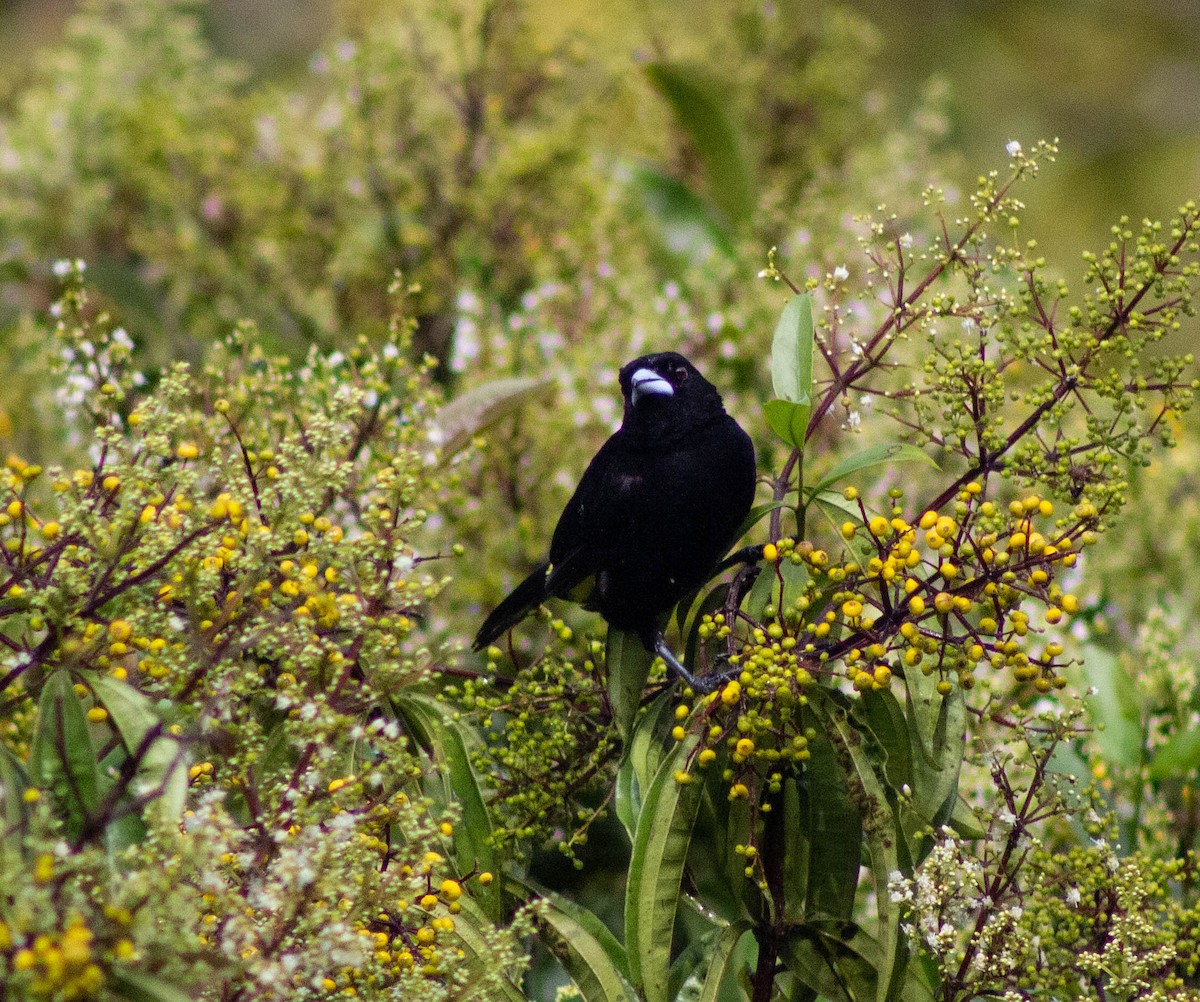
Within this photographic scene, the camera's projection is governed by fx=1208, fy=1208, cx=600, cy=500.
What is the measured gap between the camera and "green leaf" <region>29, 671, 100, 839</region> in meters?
1.22

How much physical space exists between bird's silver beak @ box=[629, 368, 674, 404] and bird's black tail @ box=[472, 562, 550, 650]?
34 centimetres

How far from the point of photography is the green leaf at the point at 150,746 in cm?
116

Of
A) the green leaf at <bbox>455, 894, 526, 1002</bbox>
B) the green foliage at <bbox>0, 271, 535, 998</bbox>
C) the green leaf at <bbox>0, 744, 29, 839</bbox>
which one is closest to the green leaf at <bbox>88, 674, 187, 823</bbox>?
the green foliage at <bbox>0, 271, 535, 998</bbox>

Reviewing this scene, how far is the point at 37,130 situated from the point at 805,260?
2.50 metres

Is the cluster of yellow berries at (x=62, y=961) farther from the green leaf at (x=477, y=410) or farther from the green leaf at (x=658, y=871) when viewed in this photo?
the green leaf at (x=477, y=410)

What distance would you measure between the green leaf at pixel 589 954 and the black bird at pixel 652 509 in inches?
15.1

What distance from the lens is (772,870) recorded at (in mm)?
1634

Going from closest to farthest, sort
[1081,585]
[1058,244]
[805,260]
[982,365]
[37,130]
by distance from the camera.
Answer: [982,365], [1081,585], [805,260], [37,130], [1058,244]

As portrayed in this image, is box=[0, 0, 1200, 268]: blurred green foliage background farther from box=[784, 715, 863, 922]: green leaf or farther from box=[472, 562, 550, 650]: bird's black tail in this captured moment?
box=[784, 715, 863, 922]: green leaf

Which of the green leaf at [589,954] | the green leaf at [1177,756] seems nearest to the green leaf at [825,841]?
the green leaf at [589,954]

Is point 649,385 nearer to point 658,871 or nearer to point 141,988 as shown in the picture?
point 658,871

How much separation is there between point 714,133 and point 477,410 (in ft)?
5.46

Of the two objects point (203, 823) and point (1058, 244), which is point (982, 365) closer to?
point (203, 823)

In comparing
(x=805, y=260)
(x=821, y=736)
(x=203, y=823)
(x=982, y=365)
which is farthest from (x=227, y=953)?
(x=805, y=260)
